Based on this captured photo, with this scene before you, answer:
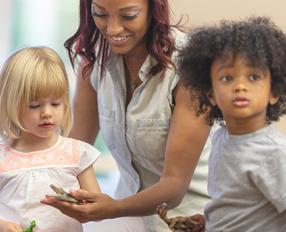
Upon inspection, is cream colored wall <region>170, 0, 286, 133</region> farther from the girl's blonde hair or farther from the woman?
the girl's blonde hair

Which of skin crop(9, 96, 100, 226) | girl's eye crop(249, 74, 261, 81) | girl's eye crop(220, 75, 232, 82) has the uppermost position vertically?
girl's eye crop(249, 74, 261, 81)

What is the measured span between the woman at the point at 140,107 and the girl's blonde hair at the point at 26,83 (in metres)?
0.14

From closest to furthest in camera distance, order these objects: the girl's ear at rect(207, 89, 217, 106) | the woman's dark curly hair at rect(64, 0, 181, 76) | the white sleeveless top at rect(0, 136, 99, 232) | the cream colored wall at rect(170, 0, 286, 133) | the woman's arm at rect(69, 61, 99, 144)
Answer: the girl's ear at rect(207, 89, 217, 106) → the white sleeveless top at rect(0, 136, 99, 232) → the woman's dark curly hair at rect(64, 0, 181, 76) → the woman's arm at rect(69, 61, 99, 144) → the cream colored wall at rect(170, 0, 286, 133)

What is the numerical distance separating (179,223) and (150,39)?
42cm

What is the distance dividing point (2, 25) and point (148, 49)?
581 millimetres

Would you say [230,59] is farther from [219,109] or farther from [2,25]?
[2,25]

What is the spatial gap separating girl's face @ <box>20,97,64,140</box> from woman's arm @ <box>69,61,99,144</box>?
290 millimetres

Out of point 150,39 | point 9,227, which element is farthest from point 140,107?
point 9,227

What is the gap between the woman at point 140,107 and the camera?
1211mm

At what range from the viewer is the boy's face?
0.92 meters

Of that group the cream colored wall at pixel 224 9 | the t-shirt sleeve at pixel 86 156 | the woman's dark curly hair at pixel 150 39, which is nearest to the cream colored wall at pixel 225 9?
the cream colored wall at pixel 224 9

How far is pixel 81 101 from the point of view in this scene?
1474mm

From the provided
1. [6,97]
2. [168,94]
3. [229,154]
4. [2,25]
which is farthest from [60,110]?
[2,25]

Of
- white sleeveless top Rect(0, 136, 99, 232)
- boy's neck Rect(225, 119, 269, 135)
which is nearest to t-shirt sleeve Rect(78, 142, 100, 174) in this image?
white sleeveless top Rect(0, 136, 99, 232)
